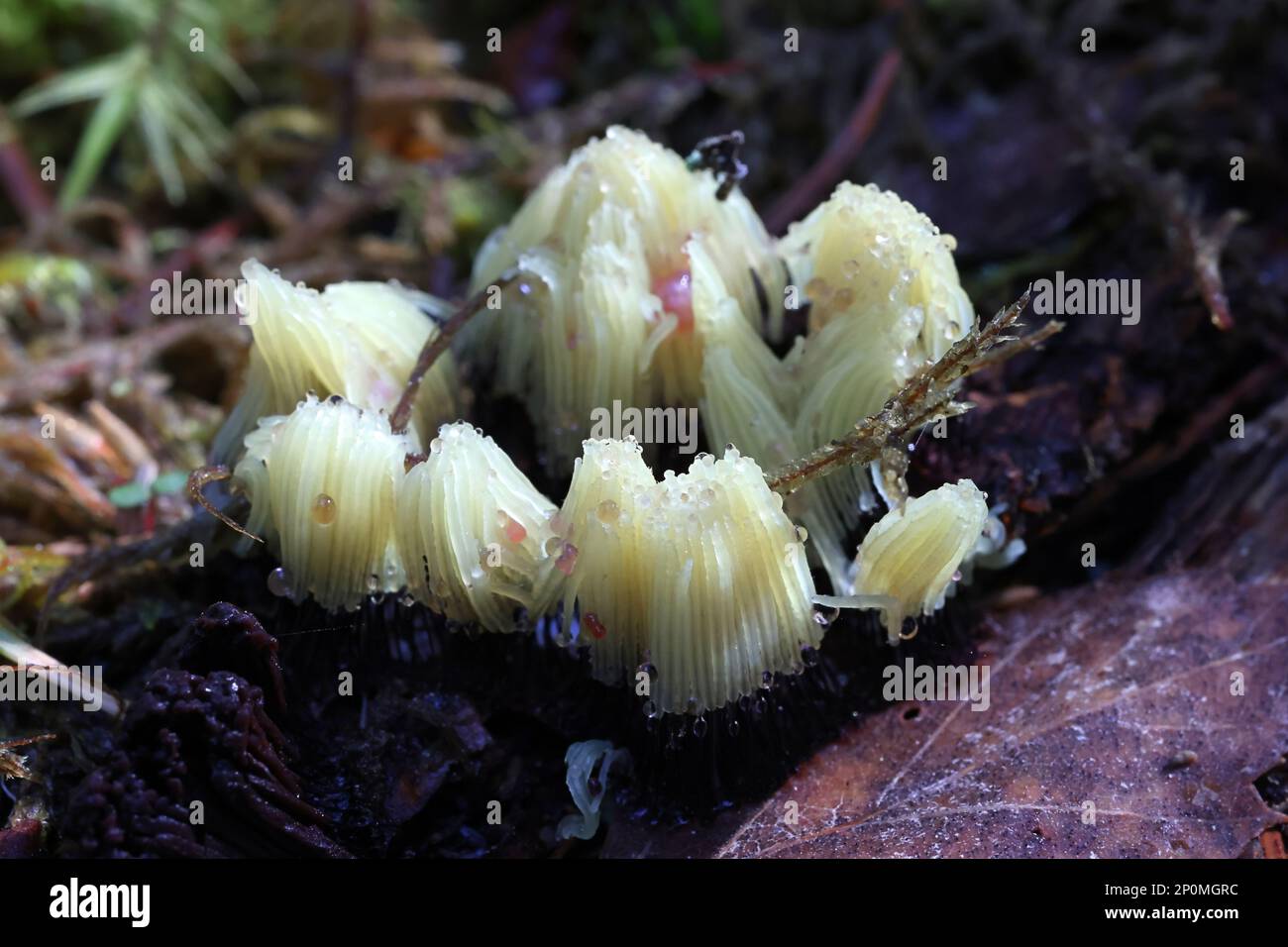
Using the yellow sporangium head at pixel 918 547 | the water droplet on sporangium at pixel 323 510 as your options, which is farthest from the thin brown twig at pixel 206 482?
the yellow sporangium head at pixel 918 547

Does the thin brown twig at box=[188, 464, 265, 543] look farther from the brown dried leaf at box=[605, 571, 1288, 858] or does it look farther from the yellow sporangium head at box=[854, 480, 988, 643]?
the yellow sporangium head at box=[854, 480, 988, 643]

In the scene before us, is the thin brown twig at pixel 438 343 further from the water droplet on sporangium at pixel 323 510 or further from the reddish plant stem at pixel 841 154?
the reddish plant stem at pixel 841 154

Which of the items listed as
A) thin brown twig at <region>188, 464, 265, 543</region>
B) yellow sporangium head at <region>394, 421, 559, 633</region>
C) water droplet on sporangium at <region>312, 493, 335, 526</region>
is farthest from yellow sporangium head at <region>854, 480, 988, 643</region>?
thin brown twig at <region>188, 464, 265, 543</region>

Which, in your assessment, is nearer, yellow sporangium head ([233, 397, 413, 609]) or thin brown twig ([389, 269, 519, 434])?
yellow sporangium head ([233, 397, 413, 609])

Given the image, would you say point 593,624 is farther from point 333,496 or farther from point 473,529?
point 333,496

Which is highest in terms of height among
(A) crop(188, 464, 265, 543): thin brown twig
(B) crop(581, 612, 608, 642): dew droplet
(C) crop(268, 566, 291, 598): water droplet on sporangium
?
(A) crop(188, 464, 265, 543): thin brown twig
